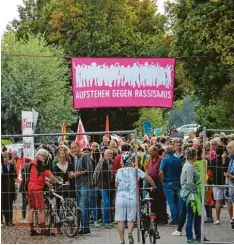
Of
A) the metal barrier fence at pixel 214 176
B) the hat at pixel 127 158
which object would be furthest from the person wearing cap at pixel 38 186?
the metal barrier fence at pixel 214 176

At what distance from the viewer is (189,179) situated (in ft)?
50.0

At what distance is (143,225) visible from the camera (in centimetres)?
1549

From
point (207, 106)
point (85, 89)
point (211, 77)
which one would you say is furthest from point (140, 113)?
point (85, 89)

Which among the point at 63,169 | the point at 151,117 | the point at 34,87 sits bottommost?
the point at 63,169

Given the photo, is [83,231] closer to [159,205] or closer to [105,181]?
[105,181]

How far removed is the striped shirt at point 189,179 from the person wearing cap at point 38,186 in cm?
224

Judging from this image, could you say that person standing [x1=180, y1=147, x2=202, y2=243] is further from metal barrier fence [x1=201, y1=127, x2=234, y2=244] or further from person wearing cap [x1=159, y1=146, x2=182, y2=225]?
person wearing cap [x1=159, y1=146, x2=182, y2=225]

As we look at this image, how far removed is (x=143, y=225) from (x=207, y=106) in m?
41.2

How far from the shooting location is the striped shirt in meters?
15.2

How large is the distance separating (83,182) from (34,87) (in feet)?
178

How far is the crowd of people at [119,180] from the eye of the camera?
14914 millimetres

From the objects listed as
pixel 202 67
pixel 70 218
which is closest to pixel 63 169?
pixel 70 218

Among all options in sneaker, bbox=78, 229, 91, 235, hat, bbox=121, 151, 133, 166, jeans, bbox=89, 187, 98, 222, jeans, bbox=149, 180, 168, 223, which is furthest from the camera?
jeans, bbox=149, 180, 168, 223

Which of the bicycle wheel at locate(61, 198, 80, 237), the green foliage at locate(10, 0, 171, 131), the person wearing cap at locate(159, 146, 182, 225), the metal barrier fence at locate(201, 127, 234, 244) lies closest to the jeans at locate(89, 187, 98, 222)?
the bicycle wheel at locate(61, 198, 80, 237)
